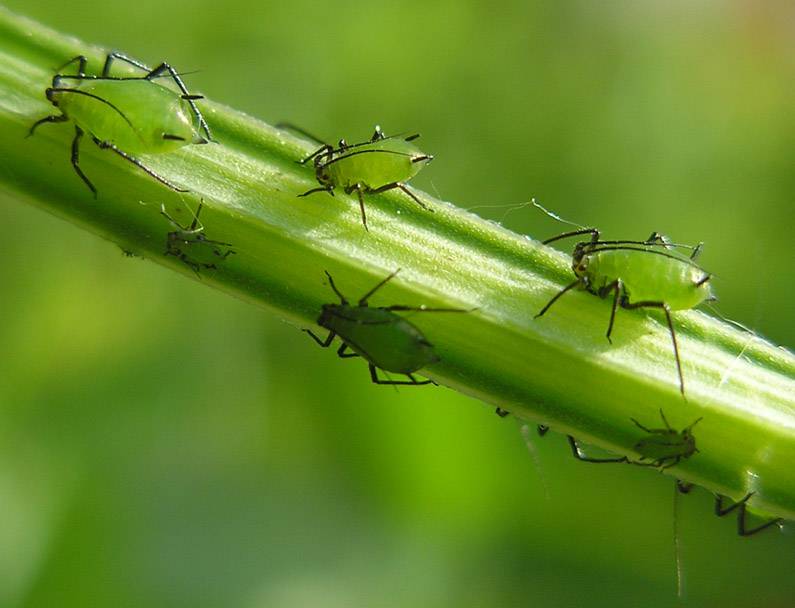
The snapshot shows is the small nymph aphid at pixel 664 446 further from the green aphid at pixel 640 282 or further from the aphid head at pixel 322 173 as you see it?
the aphid head at pixel 322 173

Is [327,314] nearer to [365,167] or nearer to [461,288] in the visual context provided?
[461,288]

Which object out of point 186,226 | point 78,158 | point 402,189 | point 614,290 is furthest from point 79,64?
point 614,290

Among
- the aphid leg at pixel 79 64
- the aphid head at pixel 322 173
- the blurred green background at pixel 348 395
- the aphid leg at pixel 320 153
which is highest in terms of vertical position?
the aphid leg at pixel 79 64

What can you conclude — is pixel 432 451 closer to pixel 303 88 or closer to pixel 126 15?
pixel 303 88

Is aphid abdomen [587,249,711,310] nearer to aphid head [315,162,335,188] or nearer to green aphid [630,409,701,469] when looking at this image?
green aphid [630,409,701,469]

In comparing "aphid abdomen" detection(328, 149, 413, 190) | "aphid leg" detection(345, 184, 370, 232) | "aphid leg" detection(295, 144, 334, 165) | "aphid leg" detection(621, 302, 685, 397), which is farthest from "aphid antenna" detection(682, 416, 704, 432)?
"aphid leg" detection(295, 144, 334, 165)

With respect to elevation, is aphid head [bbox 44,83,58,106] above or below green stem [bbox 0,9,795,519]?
above

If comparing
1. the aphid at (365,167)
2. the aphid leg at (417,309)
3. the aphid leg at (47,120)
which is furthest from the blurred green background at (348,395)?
the aphid leg at (47,120)
